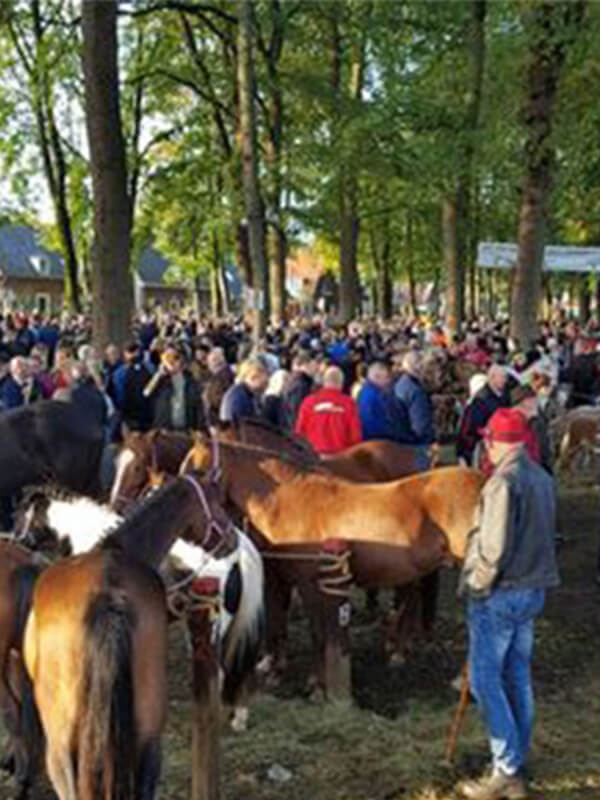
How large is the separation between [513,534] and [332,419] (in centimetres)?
458

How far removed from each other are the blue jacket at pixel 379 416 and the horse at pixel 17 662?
17.5ft

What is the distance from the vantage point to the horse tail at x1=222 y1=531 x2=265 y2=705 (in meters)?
6.23

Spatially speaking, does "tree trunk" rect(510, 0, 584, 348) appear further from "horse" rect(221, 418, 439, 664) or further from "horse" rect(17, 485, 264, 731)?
"horse" rect(17, 485, 264, 731)

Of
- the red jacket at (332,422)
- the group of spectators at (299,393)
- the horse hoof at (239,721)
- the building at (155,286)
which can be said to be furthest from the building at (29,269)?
the horse hoof at (239,721)

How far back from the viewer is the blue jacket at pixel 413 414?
10711 mm

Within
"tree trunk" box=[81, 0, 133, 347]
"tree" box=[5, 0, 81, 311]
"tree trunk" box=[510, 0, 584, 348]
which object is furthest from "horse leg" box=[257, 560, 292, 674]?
"tree" box=[5, 0, 81, 311]

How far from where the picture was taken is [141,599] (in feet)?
15.9

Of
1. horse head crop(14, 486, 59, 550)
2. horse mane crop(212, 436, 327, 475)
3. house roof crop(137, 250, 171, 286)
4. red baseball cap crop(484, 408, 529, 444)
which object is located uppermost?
house roof crop(137, 250, 171, 286)

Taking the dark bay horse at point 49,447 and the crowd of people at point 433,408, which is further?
the dark bay horse at point 49,447

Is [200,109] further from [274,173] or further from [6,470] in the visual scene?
[6,470]

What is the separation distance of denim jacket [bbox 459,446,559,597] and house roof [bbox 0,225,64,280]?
70.2 m

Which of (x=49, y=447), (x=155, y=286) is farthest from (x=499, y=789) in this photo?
(x=155, y=286)

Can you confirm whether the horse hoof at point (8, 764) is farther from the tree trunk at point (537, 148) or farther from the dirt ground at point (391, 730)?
the tree trunk at point (537, 148)

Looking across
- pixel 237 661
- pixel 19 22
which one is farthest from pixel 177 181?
pixel 237 661
